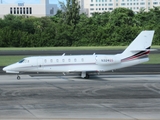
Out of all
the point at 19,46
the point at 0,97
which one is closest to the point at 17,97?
the point at 0,97

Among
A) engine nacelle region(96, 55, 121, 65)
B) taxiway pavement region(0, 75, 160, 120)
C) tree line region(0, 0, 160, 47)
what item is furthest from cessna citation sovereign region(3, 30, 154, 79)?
tree line region(0, 0, 160, 47)

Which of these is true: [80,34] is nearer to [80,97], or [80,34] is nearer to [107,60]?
[107,60]

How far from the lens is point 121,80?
35062 millimetres

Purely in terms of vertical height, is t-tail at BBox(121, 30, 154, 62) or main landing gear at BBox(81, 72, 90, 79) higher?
t-tail at BBox(121, 30, 154, 62)

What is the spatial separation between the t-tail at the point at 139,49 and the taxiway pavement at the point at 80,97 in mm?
1696

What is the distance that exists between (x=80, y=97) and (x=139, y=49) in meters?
12.7

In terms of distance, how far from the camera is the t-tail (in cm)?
3684

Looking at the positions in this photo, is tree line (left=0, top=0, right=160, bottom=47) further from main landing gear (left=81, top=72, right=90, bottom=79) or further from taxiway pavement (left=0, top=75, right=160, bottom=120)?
main landing gear (left=81, top=72, right=90, bottom=79)

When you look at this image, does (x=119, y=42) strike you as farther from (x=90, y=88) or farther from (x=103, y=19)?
(x=90, y=88)

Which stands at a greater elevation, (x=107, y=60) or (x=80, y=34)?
(x=80, y=34)

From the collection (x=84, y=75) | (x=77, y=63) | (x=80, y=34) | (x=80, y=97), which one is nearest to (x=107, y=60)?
(x=84, y=75)

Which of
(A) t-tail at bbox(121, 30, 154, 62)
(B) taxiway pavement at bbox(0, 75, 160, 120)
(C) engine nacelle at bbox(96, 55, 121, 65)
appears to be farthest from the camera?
(A) t-tail at bbox(121, 30, 154, 62)

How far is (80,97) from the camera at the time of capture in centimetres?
2566

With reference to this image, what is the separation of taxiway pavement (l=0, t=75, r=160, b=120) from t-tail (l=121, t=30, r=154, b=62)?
1696 mm
